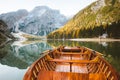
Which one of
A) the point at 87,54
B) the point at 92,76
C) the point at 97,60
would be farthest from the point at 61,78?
the point at 87,54

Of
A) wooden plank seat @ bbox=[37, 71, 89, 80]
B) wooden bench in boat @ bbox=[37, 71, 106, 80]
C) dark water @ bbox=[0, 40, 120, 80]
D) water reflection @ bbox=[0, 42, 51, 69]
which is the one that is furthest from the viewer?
water reflection @ bbox=[0, 42, 51, 69]

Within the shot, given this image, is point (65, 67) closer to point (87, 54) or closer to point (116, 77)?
point (87, 54)

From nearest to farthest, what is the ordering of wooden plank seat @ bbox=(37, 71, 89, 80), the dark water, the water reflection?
wooden plank seat @ bbox=(37, 71, 89, 80)
the dark water
the water reflection

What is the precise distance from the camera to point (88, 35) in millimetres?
178375

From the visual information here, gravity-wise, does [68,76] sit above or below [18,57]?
above

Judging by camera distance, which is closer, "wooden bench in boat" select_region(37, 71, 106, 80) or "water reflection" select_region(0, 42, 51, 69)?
"wooden bench in boat" select_region(37, 71, 106, 80)

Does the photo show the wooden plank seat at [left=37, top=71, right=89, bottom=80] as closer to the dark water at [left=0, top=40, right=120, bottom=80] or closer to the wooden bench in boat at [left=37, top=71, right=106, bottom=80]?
the wooden bench in boat at [left=37, top=71, right=106, bottom=80]

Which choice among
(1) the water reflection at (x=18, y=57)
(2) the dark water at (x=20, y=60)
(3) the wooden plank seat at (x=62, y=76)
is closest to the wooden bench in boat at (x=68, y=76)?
(3) the wooden plank seat at (x=62, y=76)

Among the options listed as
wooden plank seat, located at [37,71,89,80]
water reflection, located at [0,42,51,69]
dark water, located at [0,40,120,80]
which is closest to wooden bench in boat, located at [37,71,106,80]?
wooden plank seat, located at [37,71,89,80]

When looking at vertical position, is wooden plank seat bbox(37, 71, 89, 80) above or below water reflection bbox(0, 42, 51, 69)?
above

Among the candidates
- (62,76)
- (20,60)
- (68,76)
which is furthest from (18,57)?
(68,76)

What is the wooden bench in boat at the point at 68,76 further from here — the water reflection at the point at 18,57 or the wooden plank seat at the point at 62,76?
the water reflection at the point at 18,57

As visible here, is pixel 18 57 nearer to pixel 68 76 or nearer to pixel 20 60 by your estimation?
pixel 20 60

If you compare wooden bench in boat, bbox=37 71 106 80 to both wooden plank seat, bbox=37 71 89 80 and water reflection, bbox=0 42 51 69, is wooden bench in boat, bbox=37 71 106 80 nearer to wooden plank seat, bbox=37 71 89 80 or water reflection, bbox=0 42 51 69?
wooden plank seat, bbox=37 71 89 80
